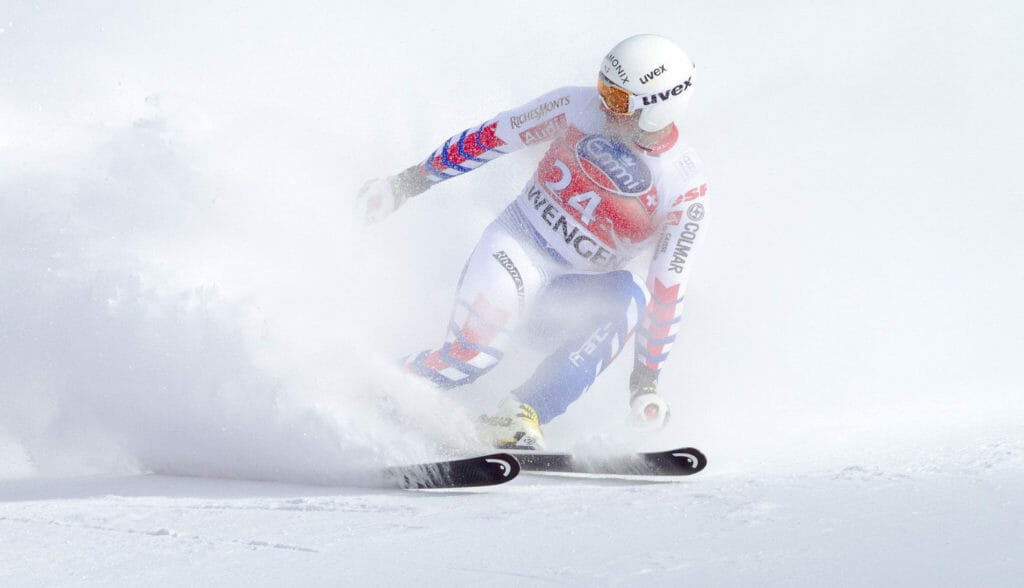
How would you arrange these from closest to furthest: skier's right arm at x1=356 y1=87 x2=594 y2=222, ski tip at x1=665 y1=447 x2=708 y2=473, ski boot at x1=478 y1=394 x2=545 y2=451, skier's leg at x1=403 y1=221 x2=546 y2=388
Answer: ski tip at x1=665 y1=447 x2=708 y2=473 < ski boot at x1=478 y1=394 x2=545 y2=451 < skier's leg at x1=403 y1=221 x2=546 y2=388 < skier's right arm at x1=356 y1=87 x2=594 y2=222

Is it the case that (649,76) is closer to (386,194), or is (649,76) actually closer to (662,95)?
(662,95)

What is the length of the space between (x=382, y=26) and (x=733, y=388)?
6574 millimetres

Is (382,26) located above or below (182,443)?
above

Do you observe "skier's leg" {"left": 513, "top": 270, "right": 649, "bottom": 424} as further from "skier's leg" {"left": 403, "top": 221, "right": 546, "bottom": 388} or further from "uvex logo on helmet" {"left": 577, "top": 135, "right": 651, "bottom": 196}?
"uvex logo on helmet" {"left": 577, "top": 135, "right": 651, "bottom": 196}

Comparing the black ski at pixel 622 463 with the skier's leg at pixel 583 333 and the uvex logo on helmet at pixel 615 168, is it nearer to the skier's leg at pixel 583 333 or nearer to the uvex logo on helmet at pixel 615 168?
the skier's leg at pixel 583 333

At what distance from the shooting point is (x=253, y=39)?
11.0 metres

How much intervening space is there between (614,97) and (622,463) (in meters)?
1.61

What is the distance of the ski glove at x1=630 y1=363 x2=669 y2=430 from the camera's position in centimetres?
484

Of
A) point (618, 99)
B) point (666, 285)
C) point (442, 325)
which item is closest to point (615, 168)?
point (618, 99)

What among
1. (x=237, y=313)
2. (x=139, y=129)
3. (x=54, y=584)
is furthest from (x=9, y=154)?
(x=54, y=584)

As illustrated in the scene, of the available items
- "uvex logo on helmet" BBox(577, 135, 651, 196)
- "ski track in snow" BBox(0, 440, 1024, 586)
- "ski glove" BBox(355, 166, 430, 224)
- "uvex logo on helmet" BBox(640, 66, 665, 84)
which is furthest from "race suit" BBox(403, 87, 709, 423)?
"ski track in snow" BBox(0, 440, 1024, 586)

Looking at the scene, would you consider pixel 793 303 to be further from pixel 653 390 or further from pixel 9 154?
pixel 9 154

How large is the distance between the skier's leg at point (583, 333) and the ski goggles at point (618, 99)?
0.72m

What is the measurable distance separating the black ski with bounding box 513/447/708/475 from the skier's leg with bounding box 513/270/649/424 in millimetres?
466
